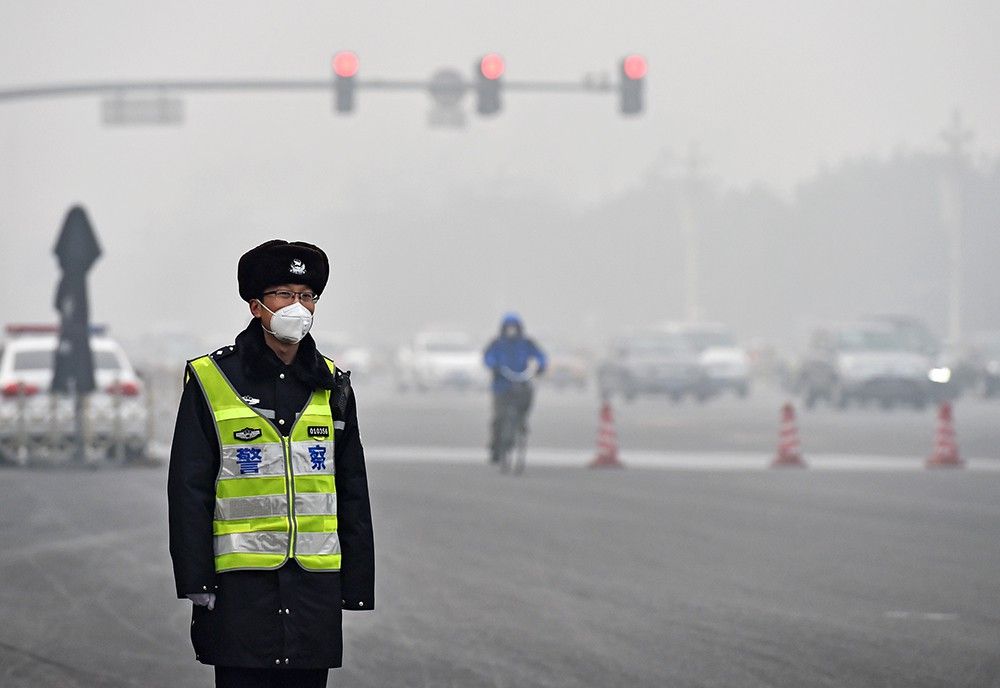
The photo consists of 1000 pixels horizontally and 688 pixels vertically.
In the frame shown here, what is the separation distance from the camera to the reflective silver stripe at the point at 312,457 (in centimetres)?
529

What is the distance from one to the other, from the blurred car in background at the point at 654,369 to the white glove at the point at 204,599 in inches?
1633

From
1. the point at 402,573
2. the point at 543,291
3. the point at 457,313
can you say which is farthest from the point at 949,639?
the point at 457,313

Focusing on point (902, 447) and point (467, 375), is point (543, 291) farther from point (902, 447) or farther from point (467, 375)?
point (902, 447)

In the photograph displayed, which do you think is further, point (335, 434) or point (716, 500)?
point (716, 500)

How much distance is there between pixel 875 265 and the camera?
108 m

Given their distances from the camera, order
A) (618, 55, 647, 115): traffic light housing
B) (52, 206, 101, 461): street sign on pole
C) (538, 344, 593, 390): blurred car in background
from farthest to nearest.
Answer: (538, 344, 593, 390): blurred car in background → (618, 55, 647, 115): traffic light housing → (52, 206, 101, 461): street sign on pole

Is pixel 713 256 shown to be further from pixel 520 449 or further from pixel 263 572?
pixel 263 572

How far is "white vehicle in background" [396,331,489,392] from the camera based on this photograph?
55438 mm

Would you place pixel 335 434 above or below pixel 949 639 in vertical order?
above

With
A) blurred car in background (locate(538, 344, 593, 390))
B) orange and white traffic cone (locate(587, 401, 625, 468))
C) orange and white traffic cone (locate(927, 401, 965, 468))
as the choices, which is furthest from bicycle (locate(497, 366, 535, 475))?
blurred car in background (locate(538, 344, 593, 390))

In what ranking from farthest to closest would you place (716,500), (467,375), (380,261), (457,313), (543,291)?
(380,261)
(457,313)
(543,291)
(467,375)
(716,500)

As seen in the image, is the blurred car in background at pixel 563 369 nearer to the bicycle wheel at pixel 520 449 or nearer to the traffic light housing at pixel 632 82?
the traffic light housing at pixel 632 82

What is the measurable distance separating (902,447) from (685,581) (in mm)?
16210

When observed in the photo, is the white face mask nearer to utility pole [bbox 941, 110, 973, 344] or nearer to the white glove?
the white glove
